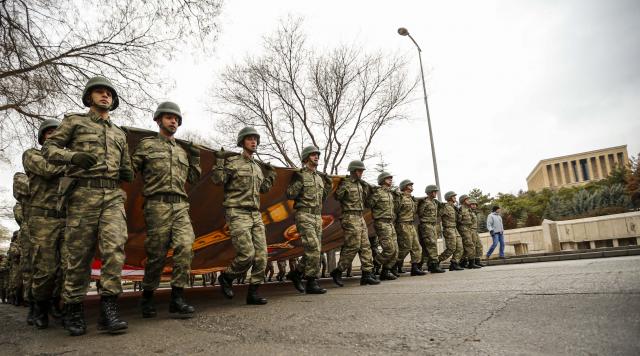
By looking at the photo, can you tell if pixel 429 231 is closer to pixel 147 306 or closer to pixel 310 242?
pixel 310 242

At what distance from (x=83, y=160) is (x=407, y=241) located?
626 cm

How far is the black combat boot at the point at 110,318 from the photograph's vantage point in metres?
3.02

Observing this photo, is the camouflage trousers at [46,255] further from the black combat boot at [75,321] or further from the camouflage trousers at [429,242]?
the camouflage trousers at [429,242]

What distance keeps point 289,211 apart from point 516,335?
4992 millimetres

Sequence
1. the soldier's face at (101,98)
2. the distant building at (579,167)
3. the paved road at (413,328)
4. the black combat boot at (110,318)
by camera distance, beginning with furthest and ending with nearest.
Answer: the distant building at (579,167) → the soldier's face at (101,98) → the black combat boot at (110,318) → the paved road at (413,328)

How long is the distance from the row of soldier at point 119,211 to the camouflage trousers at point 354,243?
0.06 ft

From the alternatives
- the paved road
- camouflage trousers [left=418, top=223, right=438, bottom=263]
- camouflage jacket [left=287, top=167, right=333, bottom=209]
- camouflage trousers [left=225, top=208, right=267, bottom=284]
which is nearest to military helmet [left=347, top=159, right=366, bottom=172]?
camouflage jacket [left=287, top=167, right=333, bottom=209]

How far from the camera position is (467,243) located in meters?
10.3

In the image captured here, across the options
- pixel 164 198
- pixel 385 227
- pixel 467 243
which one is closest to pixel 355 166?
pixel 385 227

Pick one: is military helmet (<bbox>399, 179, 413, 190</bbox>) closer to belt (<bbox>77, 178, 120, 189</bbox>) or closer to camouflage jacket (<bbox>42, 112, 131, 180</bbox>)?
camouflage jacket (<bbox>42, 112, 131, 180</bbox>)

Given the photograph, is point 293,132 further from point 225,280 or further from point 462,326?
point 462,326

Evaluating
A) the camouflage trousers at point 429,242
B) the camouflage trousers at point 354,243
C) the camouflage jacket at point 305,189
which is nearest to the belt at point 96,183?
the camouflage jacket at point 305,189

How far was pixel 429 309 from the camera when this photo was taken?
308 centimetres

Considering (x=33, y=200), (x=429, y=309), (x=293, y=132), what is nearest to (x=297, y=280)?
(x=429, y=309)
